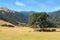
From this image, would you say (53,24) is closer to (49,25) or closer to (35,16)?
(49,25)

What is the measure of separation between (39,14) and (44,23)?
4849 millimetres

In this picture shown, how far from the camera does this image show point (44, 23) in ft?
224

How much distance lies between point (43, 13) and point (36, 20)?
11.9ft

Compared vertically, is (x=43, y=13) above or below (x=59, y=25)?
above

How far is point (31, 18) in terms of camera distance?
7062cm

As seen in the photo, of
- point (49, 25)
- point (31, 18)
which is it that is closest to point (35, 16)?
point (31, 18)

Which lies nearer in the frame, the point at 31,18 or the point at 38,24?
the point at 38,24

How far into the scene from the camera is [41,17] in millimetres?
70188

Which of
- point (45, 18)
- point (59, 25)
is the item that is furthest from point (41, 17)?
point (59, 25)

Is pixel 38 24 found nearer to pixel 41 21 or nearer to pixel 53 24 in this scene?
pixel 41 21

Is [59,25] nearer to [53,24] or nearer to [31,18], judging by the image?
[53,24]

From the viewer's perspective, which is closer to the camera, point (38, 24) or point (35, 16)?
point (38, 24)

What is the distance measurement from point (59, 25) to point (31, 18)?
1051 cm

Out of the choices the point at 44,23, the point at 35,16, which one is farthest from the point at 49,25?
the point at 35,16
